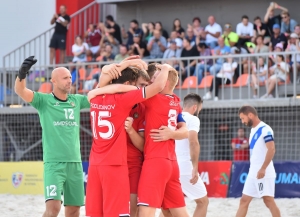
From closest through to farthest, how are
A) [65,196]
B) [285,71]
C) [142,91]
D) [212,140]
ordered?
1. [142,91]
2. [65,196]
3. [285,71]
4. [212,140]

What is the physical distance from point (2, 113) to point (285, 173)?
7649mm

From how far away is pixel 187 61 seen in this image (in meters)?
16.5

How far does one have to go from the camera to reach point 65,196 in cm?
779

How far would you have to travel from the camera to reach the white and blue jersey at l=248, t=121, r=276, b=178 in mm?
9508

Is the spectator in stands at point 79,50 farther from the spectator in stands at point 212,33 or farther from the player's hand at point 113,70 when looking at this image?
the player's hand at point 113,70

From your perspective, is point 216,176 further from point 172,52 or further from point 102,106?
point 102,106

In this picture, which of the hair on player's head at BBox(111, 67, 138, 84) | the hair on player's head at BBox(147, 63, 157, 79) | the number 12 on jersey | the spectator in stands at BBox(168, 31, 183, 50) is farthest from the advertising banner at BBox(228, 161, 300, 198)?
the number 12 on jersey

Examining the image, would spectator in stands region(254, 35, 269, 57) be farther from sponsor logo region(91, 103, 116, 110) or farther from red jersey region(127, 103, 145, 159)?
sponsor logo region(91, 103, 116, 110)

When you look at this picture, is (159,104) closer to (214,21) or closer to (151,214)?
(151,214)

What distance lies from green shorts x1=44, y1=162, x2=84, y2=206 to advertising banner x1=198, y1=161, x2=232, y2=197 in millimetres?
6928

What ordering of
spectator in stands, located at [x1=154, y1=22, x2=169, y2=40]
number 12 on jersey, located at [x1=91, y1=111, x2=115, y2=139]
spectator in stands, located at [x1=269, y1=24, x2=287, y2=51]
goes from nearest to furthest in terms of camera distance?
number 12 on jersey, located at [x1=91, y1=111, x2=115, y2=139] → spectator in stands, located at [x1=269, y1=24, x2=287, y2=51] → spectator in stands, located at [x1=154, y1=22, x2=169, y2=40]

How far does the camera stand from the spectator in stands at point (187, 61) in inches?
638

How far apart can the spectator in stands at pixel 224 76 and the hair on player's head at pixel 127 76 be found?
9225mm

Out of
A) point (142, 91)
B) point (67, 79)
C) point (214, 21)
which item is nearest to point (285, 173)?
point (214, 21)
